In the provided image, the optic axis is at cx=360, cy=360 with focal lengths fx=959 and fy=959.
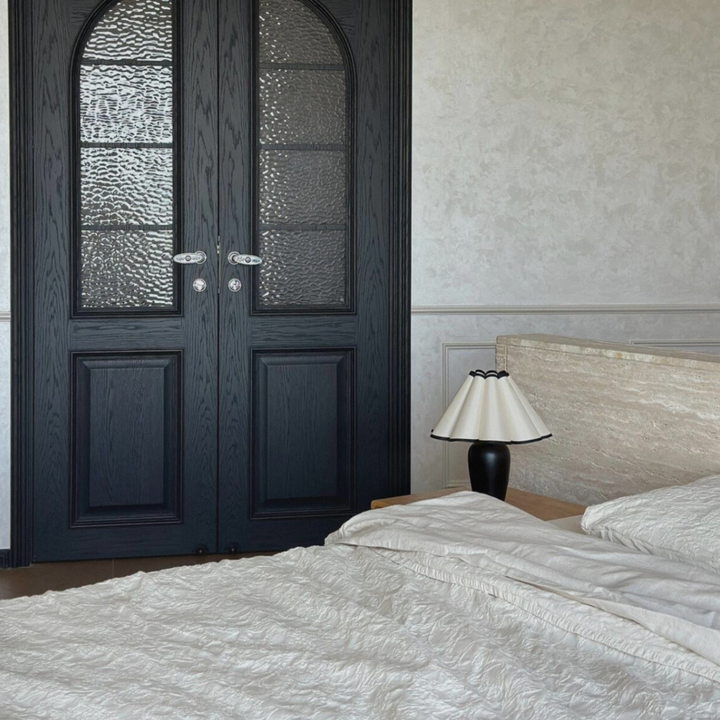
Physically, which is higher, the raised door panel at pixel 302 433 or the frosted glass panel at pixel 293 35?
the frosted glass panel at pixel 293 35

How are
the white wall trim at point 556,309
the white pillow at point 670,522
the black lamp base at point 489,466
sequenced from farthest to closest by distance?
the white wall trim at point 556,309
the black lamp base at point 489,466
the white pillow at point 670,522

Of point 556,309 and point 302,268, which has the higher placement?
point 302,268

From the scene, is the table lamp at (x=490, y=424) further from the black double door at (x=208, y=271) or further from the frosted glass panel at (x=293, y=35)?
the frosted glass panel at (x=293, y=35)

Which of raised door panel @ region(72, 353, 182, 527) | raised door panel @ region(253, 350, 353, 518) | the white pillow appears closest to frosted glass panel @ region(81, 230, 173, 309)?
raised door panel @ region(72, 353, 182, 527)

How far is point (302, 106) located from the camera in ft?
12.8

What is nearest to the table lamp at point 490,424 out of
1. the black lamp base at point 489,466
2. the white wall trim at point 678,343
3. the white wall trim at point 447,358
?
the black lamp base at point 489,466

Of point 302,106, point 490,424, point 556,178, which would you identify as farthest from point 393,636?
point 556,178

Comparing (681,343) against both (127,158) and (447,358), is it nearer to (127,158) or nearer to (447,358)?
(447,358)

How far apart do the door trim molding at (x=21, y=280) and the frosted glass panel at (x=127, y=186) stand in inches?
9.0

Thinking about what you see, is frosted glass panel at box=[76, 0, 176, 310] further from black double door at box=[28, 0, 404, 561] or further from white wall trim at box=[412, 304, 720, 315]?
white wall trim at box=[412, 304, 720, 315]

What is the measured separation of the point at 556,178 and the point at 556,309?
0.55m

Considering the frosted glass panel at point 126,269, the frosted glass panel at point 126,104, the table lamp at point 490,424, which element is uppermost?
the frosted glass panel at point 126,104

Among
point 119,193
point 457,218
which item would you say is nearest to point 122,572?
point 119,193

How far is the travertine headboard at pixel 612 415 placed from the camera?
2.47m
